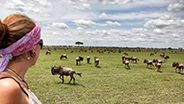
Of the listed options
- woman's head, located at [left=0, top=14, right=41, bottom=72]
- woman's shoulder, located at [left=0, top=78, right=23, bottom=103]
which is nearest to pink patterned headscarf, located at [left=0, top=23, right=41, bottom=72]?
woman's head, located at [left=0, top=14, right=41, bottom=72]

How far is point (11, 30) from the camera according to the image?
1.07 meters

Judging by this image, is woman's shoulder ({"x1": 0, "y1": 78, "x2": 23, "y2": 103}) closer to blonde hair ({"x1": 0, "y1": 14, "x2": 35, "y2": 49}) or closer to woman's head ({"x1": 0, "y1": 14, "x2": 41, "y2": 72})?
woman's head ({"x1": 0, "y1": 14, "x2": 41, "y2": 72})

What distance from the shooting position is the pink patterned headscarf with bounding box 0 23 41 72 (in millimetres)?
1070

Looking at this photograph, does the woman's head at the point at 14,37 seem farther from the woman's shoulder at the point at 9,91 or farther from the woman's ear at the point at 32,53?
the woman's shoulder at the point at 9,91

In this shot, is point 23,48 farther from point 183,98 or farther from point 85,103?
point 183,98

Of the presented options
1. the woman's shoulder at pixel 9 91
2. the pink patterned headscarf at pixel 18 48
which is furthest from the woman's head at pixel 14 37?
the woman's shoulder at pixel 9 91

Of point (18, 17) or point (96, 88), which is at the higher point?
point (18, 17)

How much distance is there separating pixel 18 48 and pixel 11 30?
6.3 inches

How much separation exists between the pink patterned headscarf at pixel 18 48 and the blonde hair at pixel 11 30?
34 millimetres

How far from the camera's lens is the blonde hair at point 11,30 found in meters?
1.06

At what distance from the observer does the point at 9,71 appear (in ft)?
3.59

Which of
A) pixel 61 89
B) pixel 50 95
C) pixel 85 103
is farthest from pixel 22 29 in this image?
pixel 61 89

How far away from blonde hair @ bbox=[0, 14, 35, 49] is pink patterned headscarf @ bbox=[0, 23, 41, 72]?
34mm

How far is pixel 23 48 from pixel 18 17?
29 cm
